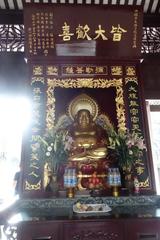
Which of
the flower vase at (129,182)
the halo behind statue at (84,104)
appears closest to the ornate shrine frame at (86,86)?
Answer: the halo behind statue at (84,104)

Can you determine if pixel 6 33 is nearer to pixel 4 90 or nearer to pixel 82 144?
pixel 4 90

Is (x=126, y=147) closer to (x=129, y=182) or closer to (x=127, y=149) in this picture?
(x=127, y=149)

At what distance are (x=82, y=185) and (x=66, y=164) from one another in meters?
0.32

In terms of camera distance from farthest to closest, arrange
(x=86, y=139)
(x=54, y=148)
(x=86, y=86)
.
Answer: (x=86, y=86)
(x=86, y=139)
(x=54, y=148)

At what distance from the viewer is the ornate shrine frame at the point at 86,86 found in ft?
11.7

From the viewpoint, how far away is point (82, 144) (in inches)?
140

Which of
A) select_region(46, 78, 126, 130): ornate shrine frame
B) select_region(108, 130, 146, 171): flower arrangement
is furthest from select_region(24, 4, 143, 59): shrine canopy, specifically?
select_region(108, 130, 146, 171): flower arrangement

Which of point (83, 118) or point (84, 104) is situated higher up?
point (84, 104)

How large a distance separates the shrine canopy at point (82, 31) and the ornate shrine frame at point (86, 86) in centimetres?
34

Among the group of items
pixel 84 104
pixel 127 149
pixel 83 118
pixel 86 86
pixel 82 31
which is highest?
pixel 82 31

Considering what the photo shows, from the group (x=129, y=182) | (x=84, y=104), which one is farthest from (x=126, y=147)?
(x=84, y=104)

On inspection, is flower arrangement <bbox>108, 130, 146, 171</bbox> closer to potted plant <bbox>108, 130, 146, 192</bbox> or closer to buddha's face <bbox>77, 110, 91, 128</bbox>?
potted plant <bbox>108, 130, 146, 192</bbox>

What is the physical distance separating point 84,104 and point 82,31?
3.14 ft

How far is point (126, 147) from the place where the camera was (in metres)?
3.24
